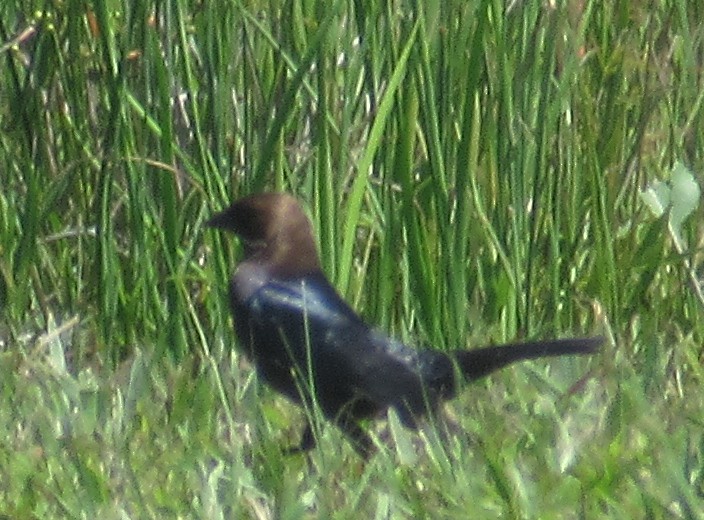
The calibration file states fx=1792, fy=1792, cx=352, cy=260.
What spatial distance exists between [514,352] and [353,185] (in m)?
0.76

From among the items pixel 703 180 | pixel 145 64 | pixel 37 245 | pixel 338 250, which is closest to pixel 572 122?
pixel 703 180

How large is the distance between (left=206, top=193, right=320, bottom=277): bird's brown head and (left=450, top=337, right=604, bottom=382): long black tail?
0.46m

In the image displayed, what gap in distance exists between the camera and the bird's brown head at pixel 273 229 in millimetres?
3521

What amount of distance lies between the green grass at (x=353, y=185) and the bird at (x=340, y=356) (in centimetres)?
9

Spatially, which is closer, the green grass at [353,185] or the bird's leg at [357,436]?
the bird's leg at [357,436]

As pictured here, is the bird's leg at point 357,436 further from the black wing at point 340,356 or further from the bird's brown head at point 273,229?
the bird's brown head at point 273,229

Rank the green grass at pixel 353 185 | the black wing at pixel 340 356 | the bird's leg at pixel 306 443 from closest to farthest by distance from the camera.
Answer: the bird's leg at pixel 306 443 < the black wing at pixel 340 356 < the green grass at pixel 353 185

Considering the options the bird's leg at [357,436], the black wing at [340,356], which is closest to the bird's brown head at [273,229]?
the black wing at [340,356]

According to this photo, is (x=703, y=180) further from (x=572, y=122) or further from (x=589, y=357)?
(x=589, y=357)

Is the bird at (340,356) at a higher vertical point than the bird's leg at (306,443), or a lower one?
higher

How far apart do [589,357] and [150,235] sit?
105 cm

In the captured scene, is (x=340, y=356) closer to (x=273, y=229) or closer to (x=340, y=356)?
(x=340, y=356)

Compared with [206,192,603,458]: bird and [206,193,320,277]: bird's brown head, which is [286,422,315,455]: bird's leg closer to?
[206,192,603,458]: bird

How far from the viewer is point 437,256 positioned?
12.7ft
